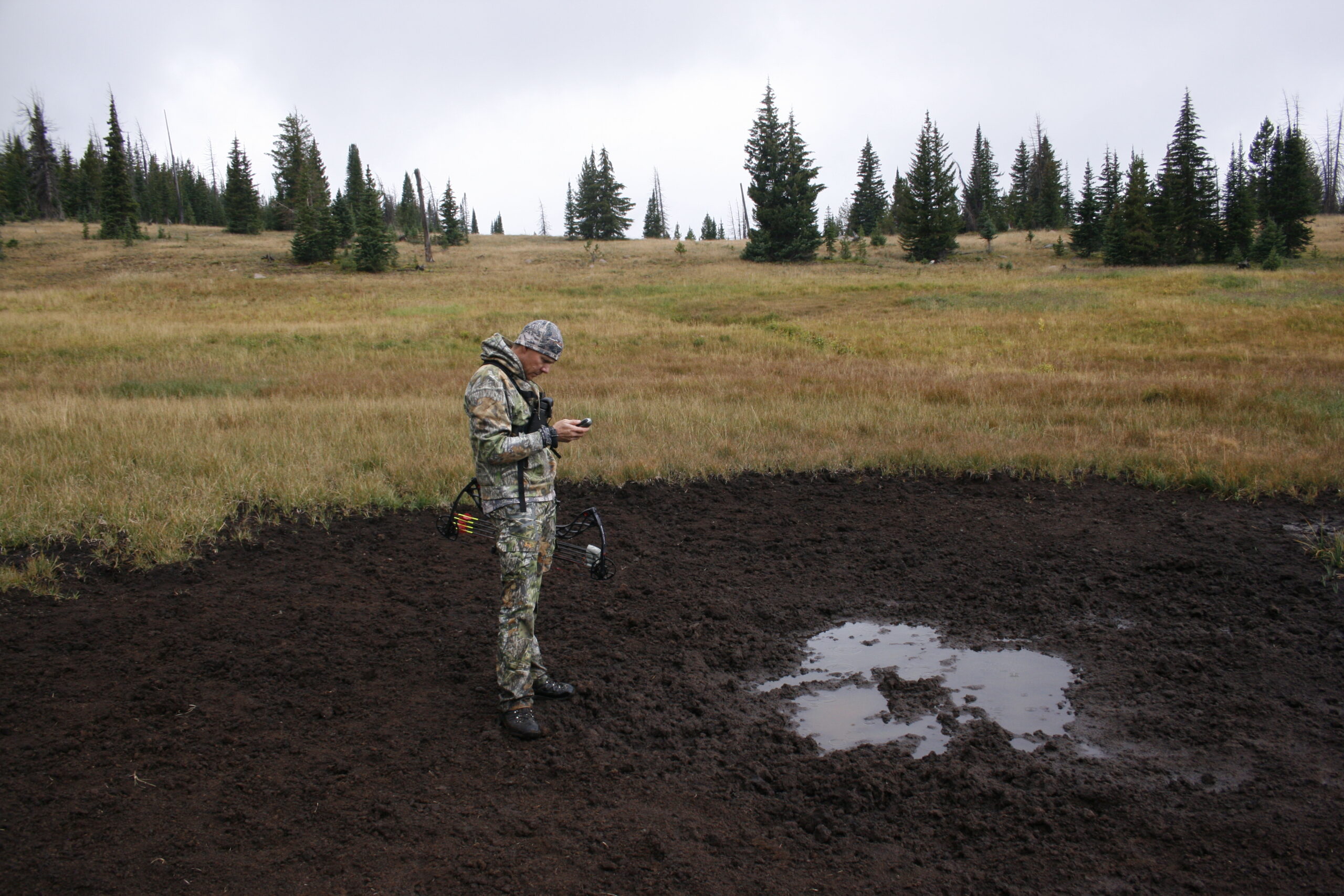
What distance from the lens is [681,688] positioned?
5.05 metres

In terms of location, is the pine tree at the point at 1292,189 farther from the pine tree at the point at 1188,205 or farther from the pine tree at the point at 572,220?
the pine tree at the point at 572,220

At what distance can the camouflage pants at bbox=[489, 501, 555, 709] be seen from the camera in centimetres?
444

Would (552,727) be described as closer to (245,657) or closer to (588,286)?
(245,657)

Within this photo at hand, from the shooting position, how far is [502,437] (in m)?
4.25

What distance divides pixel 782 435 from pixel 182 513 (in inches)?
294

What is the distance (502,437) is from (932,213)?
181 ft

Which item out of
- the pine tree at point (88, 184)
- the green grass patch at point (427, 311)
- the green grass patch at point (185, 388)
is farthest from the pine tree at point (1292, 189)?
the pine tree at point (88, 184)

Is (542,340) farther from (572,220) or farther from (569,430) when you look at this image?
(572,220)

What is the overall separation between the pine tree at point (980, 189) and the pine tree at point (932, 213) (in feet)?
64.9

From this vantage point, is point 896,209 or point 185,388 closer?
point 185,388

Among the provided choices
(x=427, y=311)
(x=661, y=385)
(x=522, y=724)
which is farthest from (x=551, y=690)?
(x=427, y=311)

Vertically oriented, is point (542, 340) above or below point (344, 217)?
below

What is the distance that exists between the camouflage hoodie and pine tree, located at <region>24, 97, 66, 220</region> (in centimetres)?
9219

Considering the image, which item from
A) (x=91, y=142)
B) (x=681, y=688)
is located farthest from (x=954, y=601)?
(x=91, y=142)
